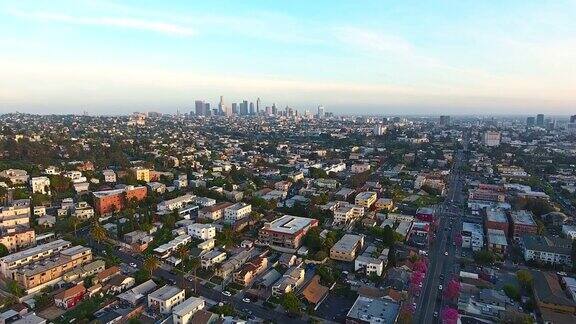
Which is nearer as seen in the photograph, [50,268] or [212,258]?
[50,268]

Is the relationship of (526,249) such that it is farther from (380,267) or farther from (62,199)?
(62,199)

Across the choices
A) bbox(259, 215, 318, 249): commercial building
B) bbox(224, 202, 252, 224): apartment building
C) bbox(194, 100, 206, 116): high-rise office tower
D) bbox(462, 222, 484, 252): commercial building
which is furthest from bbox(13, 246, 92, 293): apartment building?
bbox(194, 100, 206, 116): high-rise office tower

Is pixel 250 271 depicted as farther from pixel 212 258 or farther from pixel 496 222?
pixel 496 222

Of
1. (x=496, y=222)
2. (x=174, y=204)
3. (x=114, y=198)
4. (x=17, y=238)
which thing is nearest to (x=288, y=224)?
(x=174, y=204)

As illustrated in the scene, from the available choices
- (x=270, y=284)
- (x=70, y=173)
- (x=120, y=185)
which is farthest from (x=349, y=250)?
(x=70, y=173)

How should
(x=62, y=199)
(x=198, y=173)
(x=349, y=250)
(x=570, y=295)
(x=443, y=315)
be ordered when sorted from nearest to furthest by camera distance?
1. (x=443, y=315)
2. (x=570, y=295)
3. (x=349, y=250)
4. (x=62, y=199)
5. (x=198, y=173)

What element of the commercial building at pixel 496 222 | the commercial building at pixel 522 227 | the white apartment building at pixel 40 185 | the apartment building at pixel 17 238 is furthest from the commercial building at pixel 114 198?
the commercial building at pixel 522 227

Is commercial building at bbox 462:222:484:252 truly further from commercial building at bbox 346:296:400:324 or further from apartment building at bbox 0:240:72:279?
apartment building at bbox 0:240:72:279
